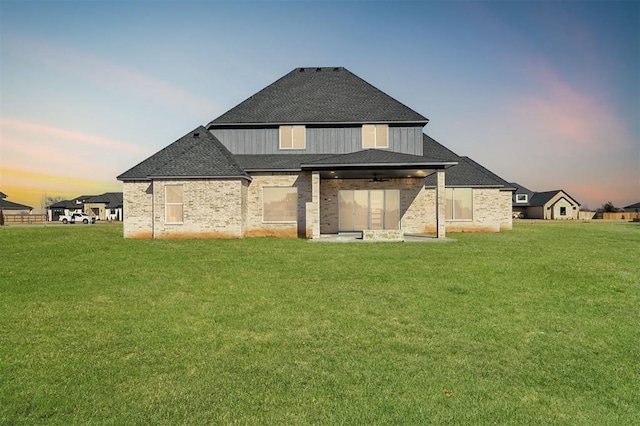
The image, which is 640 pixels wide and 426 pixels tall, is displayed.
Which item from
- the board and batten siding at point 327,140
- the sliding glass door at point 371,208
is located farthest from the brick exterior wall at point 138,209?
the sliding glass door at point 371,208

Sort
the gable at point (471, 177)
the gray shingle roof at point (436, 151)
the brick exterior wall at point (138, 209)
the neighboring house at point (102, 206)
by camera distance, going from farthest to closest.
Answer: the neighboring house at point (102, 206) < the gable at point (471, 177) < the gray shingle roof at point (436, 151) < the brick exterior wall at point (138, 209)

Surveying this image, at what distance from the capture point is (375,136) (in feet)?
77.5

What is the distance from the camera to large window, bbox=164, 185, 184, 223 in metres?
21.0

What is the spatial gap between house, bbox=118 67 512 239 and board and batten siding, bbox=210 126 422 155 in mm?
62

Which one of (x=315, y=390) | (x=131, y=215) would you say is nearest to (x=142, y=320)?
(x=315, y=390)

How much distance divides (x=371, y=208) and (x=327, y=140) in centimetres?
504

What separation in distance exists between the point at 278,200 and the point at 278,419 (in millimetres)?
18595

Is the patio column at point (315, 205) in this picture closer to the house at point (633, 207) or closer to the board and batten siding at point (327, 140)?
the board and batten siding at point (327, 140)

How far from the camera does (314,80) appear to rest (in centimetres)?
2709

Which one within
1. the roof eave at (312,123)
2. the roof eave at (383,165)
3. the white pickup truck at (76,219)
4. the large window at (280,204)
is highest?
the roof eave at (312,123)

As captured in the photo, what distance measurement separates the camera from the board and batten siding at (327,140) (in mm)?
23625

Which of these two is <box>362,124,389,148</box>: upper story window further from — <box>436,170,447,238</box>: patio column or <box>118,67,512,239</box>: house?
<box>436,170,447,238</box>: patio column

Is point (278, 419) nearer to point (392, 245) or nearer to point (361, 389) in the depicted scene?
point (361, 389)

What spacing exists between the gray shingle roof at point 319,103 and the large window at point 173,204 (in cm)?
530
